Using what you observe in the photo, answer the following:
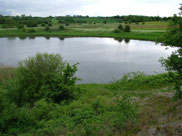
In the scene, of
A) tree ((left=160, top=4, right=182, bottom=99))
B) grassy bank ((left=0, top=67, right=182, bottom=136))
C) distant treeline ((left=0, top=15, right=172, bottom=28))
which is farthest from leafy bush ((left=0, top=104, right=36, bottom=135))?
distant treeline ((left=0, top=15, right=172, bottom=28))

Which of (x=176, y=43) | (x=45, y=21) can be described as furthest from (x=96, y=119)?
(x=45, y=21)

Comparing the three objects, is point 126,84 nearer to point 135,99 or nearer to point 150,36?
point 135,99

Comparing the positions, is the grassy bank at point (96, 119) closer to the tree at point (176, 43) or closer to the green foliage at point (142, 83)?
the tree at point (176, 43)

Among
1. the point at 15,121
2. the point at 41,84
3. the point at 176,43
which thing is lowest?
the point at 15,121

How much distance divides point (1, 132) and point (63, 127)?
10.5 ft

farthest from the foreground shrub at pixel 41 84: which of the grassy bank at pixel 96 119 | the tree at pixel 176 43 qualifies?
the tree at pixel 176 43

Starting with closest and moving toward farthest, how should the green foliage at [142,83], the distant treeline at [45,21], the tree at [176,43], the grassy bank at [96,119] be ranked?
1. the grassy bank at [96,119]
2. the tree at [176,43]
3. the green foliage at [142,83]
4. the distant treeline at [45,21]

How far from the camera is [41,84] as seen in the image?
1402 centimetres

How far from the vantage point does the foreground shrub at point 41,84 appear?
12859 mm

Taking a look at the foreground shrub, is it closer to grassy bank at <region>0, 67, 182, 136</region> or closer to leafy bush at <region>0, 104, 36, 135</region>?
grassy bank at <region>0, 67, 182, 136</region>

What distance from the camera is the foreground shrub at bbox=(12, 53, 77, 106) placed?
12859mm

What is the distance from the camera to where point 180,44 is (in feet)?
28.0

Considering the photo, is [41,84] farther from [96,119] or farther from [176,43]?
[176,43]

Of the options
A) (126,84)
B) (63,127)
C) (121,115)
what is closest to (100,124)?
(121,115)
